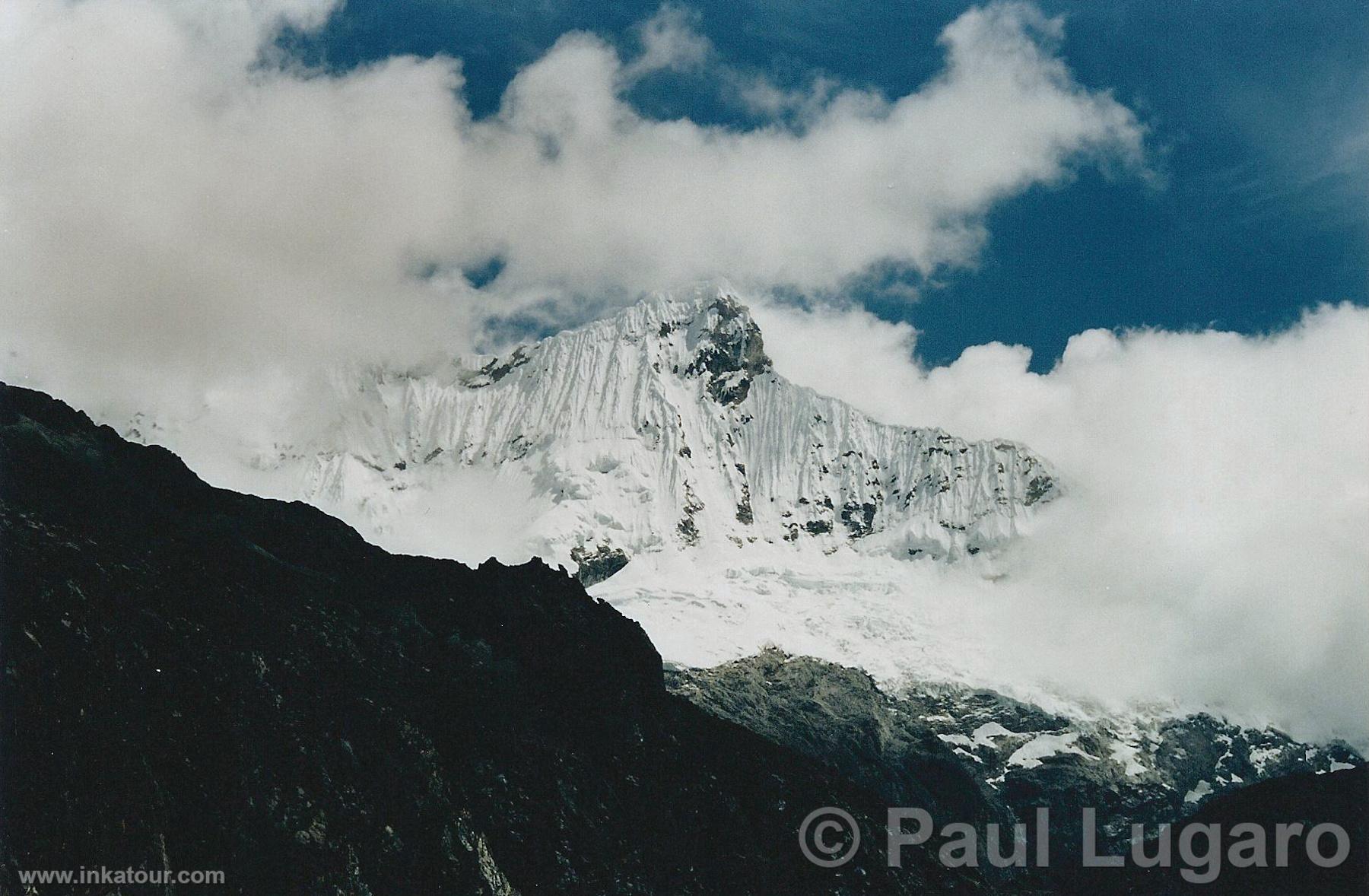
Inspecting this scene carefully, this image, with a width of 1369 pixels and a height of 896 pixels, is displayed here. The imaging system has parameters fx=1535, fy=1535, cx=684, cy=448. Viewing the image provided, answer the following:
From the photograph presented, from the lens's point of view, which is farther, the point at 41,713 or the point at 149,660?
the point at 149,660

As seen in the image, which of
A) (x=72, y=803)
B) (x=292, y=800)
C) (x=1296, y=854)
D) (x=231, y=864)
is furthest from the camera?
(x=1296, y=854)

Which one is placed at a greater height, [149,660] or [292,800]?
[149,660]

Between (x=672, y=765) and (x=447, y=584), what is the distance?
90.2 ft

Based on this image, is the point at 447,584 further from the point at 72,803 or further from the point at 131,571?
the point at 72,803

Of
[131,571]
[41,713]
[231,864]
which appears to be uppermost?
[131,571]

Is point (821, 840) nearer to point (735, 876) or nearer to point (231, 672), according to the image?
point (735, 876)

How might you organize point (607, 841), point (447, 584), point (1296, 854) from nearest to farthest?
1. point (607, 841)
2. point (447, 584)
3. point (1296, 854)

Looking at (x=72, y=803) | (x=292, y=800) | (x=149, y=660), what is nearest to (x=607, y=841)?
(x=292, y=800)

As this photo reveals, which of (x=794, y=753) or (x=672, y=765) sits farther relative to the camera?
(x=794, y=753)

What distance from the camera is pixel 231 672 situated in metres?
96.9

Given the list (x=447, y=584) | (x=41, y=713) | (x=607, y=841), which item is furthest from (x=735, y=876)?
(x=41, y=713)

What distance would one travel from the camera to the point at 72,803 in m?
78.4

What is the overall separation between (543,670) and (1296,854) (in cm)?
8255

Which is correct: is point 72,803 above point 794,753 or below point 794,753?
below
